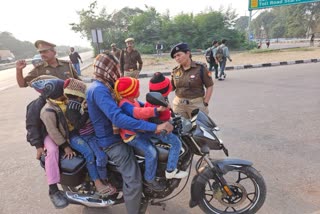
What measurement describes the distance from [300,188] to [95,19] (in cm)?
3834

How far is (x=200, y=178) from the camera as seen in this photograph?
2445 mm

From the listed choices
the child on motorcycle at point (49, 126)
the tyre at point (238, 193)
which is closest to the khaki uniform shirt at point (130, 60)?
the child on motorcycle at point (49, 126)

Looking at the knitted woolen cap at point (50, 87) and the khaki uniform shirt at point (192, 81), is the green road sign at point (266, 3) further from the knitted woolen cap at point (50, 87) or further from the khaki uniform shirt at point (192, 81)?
the knitted woolen cap at point (50, 87)

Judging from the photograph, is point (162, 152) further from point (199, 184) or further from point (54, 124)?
point (54, 124)

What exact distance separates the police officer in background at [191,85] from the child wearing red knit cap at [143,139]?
1.41 meters

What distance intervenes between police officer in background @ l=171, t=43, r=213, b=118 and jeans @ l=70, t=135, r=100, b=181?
1612mm

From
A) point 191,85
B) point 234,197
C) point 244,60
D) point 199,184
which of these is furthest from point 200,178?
point 244,60

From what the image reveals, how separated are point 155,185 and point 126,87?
2.91ft

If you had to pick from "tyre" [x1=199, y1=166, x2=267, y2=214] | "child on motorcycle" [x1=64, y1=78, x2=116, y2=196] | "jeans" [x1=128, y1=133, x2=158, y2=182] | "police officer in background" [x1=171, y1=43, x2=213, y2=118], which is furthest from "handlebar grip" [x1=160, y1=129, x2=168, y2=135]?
"police officer in background" [x1=171, y1=43, x2=213, y2=118]

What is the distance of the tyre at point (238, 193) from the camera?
248 centimetres

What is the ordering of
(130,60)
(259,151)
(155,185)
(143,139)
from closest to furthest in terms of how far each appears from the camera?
1. (143,139)
2. (155,185)
3. (259,151)
4. (130,60)

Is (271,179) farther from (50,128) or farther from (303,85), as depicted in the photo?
(303,85)

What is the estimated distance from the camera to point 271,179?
3.24 m

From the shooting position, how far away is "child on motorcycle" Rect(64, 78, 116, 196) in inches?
89.5
